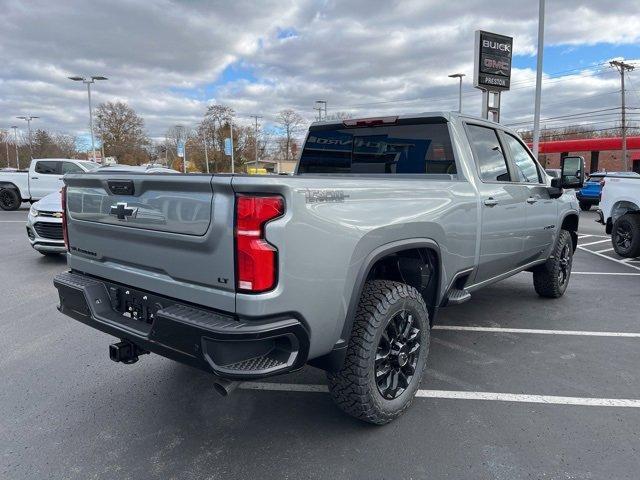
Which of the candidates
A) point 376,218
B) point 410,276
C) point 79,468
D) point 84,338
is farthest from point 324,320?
point 84,338

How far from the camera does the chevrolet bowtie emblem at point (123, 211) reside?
257 cm

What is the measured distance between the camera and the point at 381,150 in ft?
13.4

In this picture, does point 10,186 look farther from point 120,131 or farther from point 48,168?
point 120,131

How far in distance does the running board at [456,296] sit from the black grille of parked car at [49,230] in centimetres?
645

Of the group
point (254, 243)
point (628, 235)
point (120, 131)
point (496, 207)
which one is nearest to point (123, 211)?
point (254, 243)

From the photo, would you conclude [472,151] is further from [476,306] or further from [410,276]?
[476,306]

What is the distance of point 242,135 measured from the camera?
6631 centimetres

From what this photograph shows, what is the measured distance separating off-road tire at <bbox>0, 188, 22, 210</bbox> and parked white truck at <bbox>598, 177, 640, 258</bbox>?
18.5 metres

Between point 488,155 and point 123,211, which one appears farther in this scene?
point 488,155

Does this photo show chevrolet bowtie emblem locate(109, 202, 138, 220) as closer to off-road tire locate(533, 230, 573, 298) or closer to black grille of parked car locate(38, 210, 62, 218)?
off-road tire locate(533, 230, 573, 298)

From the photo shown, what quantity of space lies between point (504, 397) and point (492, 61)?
49.8ft

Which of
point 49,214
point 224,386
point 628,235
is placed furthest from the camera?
point 628,235

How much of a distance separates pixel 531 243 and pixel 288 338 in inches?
132

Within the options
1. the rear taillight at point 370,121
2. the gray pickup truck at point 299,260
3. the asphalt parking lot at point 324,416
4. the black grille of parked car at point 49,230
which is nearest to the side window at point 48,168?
the black grille of parked car at point 49,230
